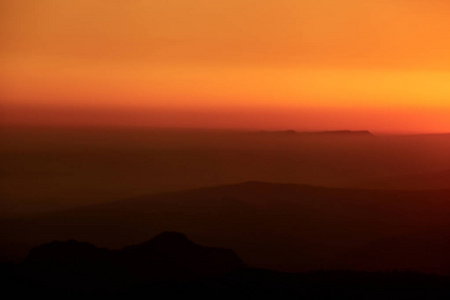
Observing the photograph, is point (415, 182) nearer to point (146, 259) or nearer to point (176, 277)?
point (146, 259)

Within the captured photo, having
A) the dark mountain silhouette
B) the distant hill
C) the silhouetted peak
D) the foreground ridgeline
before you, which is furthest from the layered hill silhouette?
the silhouetted peak

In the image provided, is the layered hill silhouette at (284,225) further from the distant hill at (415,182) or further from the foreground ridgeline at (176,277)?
the foreground ridgeline at (176,277)

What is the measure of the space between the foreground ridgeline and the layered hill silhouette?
562cm

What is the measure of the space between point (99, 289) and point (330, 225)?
1763cm

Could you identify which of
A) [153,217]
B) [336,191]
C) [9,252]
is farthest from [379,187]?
[9,252]

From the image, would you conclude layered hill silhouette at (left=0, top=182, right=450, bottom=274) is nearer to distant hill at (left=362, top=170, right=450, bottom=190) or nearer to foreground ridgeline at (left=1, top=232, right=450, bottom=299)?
distant hill at (left=362, top=170, right=450, bottom=190)

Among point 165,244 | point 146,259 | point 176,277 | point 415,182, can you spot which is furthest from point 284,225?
point 176,277

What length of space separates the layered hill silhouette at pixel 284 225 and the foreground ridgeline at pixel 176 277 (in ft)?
18.4

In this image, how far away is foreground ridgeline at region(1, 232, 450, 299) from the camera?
1524 centimetres

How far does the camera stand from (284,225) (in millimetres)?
33438

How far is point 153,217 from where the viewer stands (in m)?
34.2

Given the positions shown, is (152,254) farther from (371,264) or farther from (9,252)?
(371,264)

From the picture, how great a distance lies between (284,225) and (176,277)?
15.7m

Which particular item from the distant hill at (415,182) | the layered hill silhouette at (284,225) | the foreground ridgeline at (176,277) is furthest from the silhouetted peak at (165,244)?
the distant hill at (415,182)
